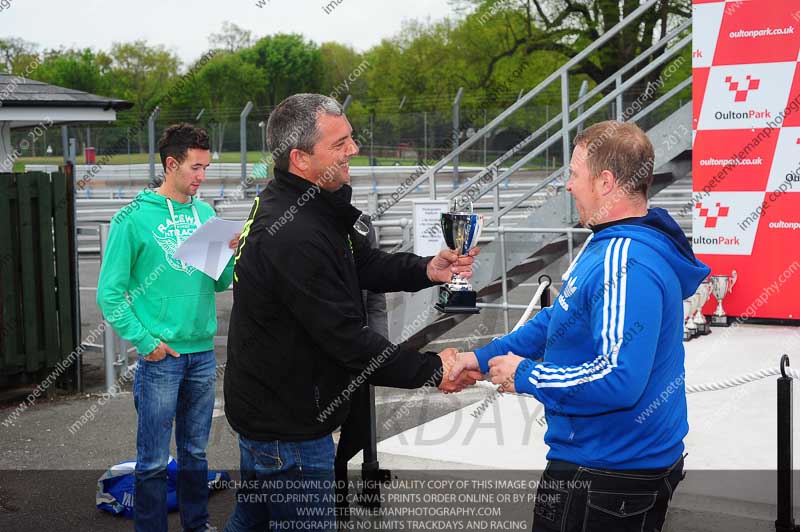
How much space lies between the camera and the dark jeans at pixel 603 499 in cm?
270

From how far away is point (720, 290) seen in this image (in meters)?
8.71

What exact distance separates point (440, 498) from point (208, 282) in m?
1.91

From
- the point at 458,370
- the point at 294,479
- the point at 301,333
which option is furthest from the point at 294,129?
the point at 294,479

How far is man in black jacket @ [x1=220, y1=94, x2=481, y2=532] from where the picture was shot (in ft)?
9.70

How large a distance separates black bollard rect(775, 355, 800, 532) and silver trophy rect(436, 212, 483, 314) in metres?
1.56

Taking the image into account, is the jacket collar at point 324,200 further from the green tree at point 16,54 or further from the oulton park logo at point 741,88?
the green tree at point 16,54

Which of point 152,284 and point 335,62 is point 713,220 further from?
point 335,62

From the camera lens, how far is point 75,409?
24.9ft

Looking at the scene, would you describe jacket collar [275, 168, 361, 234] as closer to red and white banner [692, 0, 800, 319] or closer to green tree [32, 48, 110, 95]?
red and white banner [692, 0, 800, 319]

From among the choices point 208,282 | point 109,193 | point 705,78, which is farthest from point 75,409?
point 109,193

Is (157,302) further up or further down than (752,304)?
further up

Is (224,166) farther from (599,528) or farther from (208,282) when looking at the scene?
(599,528)

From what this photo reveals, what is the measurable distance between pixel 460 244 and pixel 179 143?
1.54 meters

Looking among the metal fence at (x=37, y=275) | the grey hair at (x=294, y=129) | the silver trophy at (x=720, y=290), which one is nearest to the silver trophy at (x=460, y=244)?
the grey hair at (x=294, y=129)
